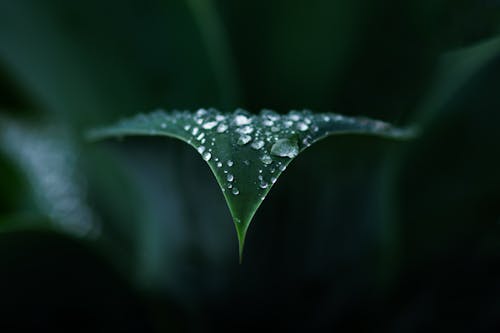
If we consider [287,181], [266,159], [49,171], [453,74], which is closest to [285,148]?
Answer: [266,159]

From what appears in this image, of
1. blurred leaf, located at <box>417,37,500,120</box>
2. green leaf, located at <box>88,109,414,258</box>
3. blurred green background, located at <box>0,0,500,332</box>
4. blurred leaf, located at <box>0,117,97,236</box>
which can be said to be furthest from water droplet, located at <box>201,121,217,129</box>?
blurred leaf, located at <box>0,117,97,236</box>

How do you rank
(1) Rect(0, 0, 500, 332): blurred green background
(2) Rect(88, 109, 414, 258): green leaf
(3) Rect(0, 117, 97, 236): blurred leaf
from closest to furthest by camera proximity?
(2) Rect(88, 109, 414, 258): green leaf → (1) Rect(0, 0, 500, 332): blurred green background → (3) Rect(0, 117, 97, 236): blurred leaf

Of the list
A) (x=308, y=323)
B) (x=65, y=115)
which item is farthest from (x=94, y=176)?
(x=308, y=323)

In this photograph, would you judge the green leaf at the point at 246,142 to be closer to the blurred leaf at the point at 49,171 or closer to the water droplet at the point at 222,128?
the water droplet at the point at 222,128

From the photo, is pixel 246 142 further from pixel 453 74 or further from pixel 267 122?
pixel 453 74

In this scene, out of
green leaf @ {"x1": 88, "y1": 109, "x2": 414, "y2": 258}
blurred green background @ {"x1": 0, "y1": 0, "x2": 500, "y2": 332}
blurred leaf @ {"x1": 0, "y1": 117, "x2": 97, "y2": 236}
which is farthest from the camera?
blurred leaf @ {"x1": 0, "y1": 117, "x2": 97, "y2": 236}

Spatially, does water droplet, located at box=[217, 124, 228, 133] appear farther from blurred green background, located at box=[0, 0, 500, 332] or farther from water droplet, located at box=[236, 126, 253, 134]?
blurred green background, located at box=[0, 0, 500, 332]

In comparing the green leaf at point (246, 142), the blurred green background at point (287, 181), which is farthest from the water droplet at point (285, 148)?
the blurred green background at point (287, 181)
